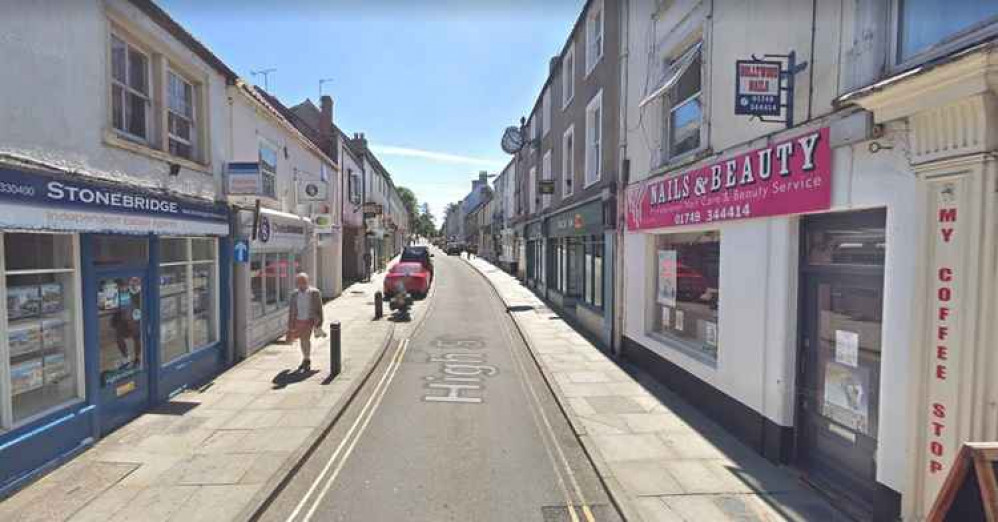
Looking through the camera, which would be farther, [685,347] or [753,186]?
[685,347]

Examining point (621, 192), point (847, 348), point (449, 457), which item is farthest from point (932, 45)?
point (621, 192)

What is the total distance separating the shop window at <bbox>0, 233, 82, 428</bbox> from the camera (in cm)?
474

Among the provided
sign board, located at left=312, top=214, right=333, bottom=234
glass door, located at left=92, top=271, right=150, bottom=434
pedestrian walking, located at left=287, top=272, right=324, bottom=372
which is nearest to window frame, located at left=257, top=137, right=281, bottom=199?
sign board, located at left=312, top=214, right=333, bottom=234

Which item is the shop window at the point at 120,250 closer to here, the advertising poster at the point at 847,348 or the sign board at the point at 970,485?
the sign board at the point at 970,485

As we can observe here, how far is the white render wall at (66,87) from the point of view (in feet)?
14.9

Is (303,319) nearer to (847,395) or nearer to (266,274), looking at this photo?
(266,274)

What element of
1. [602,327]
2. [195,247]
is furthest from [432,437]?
[602,327]

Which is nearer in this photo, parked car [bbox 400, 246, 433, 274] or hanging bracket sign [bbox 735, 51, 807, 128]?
hanging bracket sign [bbox 735, 51, 807, 128]

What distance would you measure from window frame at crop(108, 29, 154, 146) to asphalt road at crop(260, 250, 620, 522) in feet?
16.3

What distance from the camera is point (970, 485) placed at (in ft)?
8.33

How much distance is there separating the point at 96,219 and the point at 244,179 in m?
3.27

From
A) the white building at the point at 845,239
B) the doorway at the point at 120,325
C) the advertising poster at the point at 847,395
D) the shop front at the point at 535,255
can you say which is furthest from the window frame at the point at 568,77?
the doorway at the point at 120,325

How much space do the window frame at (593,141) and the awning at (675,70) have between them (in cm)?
361

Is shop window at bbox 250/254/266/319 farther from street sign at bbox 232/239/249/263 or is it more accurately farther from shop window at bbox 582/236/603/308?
shop window at bbox 582/236/603/308
